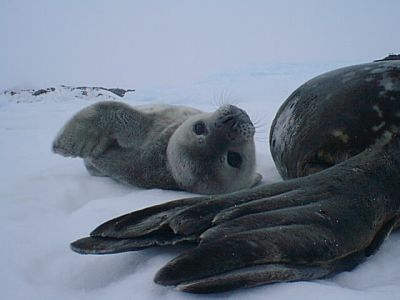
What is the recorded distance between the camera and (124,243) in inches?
48.2

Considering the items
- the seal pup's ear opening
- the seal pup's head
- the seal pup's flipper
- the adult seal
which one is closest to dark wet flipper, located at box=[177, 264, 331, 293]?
the adult seal

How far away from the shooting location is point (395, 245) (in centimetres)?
142

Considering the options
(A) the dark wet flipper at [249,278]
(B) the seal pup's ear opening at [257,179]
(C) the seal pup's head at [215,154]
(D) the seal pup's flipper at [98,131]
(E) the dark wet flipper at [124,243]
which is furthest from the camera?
(D) the seal pup's flipper at [98,131]

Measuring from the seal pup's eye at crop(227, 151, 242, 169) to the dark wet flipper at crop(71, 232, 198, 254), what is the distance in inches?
49.1

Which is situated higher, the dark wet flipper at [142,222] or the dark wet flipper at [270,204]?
the dark wet flipper at [270,204]

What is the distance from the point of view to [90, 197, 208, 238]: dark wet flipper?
125 centimetres

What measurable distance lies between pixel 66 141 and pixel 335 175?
5.65 ft

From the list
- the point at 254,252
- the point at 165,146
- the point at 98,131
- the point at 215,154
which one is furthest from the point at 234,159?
the point at 254,252

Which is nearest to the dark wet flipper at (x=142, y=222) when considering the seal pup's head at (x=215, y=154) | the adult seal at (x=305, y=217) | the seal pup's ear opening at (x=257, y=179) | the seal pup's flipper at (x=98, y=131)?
the adult seal at (x=305, y=217)

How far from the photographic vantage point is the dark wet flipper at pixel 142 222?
125 cm

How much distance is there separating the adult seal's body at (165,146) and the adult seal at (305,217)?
24.8 inches

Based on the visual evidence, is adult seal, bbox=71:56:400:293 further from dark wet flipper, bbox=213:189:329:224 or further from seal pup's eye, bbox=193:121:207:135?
seal pup's eye, bbox=193:121:207:135

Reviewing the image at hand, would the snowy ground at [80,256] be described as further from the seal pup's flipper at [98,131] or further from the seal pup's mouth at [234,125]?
the seal pup's mouth at [234,125]

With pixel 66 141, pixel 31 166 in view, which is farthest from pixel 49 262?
pixel 31 166
